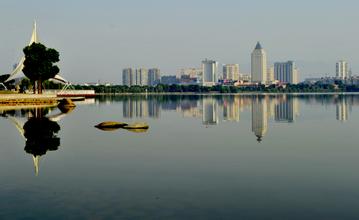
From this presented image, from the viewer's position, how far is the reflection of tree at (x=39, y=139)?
2788 centimetres

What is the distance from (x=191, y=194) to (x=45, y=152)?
13.4 metres

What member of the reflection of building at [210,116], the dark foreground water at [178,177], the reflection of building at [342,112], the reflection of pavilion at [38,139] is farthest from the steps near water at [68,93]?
the dark foreground water at [178,177]

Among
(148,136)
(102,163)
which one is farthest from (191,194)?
(148,136)

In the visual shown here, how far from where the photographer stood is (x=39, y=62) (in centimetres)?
10300

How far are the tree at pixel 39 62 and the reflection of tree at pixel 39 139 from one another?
60015 millimetres

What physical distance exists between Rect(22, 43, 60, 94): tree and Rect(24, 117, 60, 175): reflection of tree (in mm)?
60015

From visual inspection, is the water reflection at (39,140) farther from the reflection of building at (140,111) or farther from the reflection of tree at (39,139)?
the reflection of building at (140,111)

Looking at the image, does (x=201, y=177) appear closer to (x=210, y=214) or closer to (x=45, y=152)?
(x=210, y=214)

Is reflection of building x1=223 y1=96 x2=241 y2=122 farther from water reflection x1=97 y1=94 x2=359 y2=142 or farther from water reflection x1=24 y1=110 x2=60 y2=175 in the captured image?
water reflection x1=24 y1=110 x2=60 y2=175

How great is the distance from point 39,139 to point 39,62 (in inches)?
2892

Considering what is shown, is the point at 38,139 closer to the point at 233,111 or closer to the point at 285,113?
the point at 285,113

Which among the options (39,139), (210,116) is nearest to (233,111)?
(210,116)

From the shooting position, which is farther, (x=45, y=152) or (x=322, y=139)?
(x=322, y=139)

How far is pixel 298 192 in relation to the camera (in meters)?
17.4
